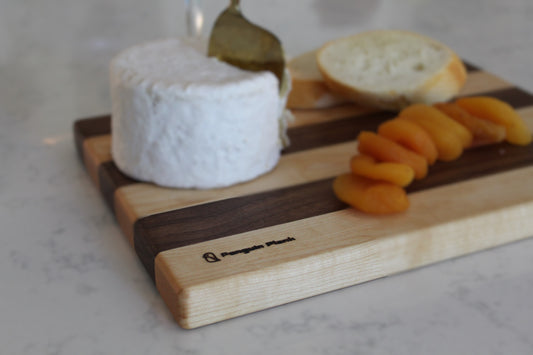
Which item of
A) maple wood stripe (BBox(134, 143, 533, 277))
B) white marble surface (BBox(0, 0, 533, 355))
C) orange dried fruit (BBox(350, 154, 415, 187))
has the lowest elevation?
white marble surface (BBox(0, 0, 533, 355))

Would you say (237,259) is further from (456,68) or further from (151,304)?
(456,68)

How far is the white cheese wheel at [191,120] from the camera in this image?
1.61 m

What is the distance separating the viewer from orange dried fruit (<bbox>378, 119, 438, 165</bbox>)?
171 centimetres

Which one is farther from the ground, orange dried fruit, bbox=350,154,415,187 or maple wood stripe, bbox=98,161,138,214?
orange dried fruit, bbox=350,154,415,187

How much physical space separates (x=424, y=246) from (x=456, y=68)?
0.86 metres

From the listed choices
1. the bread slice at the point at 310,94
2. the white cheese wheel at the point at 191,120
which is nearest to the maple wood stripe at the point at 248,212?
the white cheese wheel at the point at 191,120

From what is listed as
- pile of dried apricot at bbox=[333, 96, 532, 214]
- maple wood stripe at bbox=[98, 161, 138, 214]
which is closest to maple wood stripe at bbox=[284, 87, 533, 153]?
pile of dried apricot at bbox=[333, 96, 532, 214]

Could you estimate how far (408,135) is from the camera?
67.4 inches

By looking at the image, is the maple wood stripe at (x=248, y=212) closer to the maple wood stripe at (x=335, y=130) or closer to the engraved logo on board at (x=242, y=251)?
the engraved logo on board at (x=242, y=251)

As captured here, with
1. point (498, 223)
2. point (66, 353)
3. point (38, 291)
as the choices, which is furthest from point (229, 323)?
point (498, 223)

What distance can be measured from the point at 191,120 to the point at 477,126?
818 millimetres

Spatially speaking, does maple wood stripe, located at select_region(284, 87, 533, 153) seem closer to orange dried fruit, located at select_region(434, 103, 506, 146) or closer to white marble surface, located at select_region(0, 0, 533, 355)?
orange dried fruit, located at select_region(434, 103, 506, 146)

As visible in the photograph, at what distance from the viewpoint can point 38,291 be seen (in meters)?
1.45

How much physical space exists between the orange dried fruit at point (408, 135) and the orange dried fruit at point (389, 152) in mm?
23
